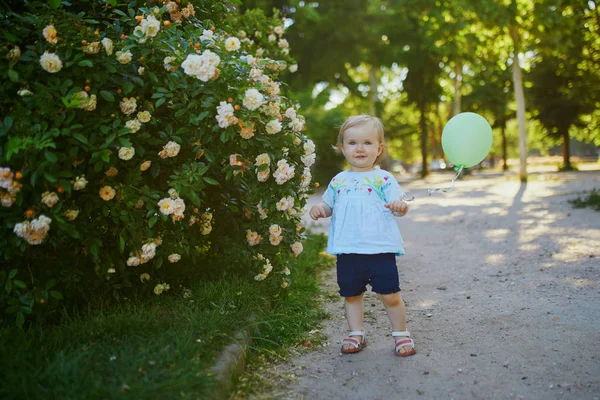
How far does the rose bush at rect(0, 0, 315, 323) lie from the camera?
9.05 ft

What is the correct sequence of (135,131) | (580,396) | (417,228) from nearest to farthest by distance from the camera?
(580,396), (135,131), (417,228)

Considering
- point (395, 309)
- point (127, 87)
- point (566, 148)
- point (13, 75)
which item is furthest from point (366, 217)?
point (566, 148)

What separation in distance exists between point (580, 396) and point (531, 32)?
15.6 meters

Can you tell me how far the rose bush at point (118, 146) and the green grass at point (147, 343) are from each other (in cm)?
20

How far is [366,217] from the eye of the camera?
3252mm

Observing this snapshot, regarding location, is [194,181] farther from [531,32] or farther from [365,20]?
[365,20]

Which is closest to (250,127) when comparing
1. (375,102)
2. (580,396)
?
(580,396)

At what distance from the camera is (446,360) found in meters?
3.10

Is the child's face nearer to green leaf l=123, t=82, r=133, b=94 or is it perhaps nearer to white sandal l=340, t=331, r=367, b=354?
white sandal l=340, t=331, r=367, b=354

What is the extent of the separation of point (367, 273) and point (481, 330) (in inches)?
38.8

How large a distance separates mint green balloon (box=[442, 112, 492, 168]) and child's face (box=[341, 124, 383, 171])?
0.63 metres

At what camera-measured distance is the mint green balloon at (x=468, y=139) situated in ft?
11.8

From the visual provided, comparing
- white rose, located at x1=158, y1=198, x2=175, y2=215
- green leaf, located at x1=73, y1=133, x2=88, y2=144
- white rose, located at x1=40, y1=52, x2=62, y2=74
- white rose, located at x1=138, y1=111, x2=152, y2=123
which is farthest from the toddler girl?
white rose, located at x1=40, y1=52, x2=62, y2=74

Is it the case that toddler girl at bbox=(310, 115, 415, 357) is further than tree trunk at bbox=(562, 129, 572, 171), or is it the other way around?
tree trunk at bbox=(562, 129, 572, 171)
